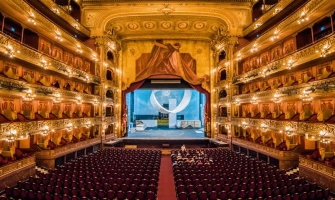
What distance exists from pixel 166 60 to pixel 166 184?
49.9 ft

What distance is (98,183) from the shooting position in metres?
8.92

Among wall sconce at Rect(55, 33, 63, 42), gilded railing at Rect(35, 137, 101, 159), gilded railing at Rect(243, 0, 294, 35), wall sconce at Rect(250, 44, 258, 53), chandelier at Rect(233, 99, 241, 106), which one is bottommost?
gilded railing at Rect(35, 137, 101, 159)

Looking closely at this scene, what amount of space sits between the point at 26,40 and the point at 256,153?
18761 millimetres

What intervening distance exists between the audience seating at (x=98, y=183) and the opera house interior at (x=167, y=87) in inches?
2.4

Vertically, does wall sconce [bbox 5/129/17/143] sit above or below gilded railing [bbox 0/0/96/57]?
below

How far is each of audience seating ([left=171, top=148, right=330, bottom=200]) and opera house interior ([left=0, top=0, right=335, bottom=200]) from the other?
0.06 metres

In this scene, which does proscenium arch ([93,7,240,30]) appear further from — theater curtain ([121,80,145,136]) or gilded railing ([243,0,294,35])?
theater curtain ([121,80,145,136])

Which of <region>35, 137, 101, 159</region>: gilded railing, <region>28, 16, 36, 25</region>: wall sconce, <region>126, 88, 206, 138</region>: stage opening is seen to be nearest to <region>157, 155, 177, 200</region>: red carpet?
<region>35, 137, 101, 159</region>: gilded railing

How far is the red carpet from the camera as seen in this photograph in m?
9.50

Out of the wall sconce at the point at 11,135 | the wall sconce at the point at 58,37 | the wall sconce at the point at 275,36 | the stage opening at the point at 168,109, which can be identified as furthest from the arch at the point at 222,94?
the wall sconce at the point at 11,135

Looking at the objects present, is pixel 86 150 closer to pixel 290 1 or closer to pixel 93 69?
pixel 93 69

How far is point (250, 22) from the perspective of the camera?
2064cm

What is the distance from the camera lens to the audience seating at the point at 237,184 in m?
8.00

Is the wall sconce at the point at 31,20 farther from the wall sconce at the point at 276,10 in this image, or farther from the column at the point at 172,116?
the column at the point at 172,116
